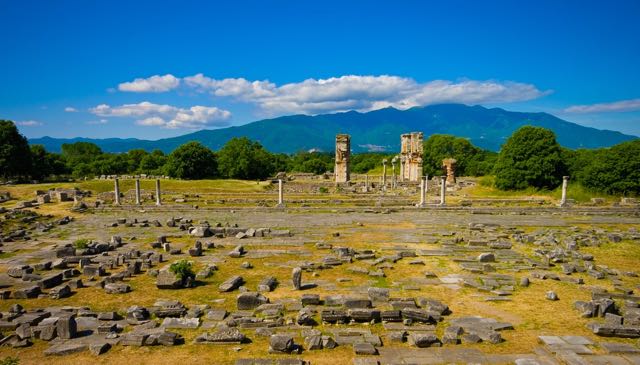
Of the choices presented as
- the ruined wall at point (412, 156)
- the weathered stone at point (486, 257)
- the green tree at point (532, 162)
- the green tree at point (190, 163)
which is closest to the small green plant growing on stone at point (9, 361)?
the weathered stone at point (486, 257)

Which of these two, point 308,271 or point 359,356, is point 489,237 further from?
point 359,356

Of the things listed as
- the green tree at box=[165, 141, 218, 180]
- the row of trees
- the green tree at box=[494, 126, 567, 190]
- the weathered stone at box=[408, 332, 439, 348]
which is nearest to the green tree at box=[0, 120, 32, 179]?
the row of trees

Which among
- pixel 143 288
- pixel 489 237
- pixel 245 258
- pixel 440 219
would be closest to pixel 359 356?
pixel 143 288

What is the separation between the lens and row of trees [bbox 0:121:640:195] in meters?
37.6

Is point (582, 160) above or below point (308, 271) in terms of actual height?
above

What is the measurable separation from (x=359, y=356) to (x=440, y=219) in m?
20.8

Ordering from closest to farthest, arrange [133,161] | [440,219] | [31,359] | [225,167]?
[31,359], [440,219], [225,167], [133,161]

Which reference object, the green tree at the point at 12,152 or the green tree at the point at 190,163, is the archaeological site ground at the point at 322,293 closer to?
the green tree at the point at 12,152

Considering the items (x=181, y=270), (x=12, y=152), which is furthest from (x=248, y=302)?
(x=12, y=152)

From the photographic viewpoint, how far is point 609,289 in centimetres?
1230

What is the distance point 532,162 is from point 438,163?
29847 millimetres

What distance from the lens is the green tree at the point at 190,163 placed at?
66.0 metres

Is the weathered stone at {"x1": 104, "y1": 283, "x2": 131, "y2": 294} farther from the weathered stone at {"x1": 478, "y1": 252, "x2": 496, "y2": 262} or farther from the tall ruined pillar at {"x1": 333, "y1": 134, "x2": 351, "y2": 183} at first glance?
the tall ruined pillar at {"x1": 333, "y1": 134, "x2": 351, "y2": 183}

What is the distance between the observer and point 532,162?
4303 centimetres
